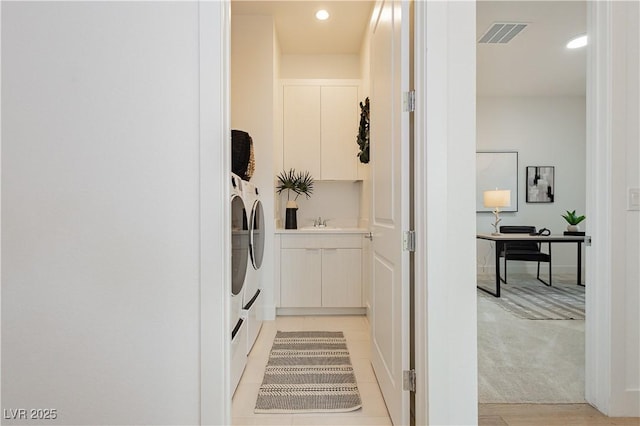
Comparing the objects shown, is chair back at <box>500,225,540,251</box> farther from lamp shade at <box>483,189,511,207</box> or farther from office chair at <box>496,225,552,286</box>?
lamp shade at <box>483,189,511,207</box>

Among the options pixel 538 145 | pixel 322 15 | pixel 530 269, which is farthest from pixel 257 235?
pixel 538 145

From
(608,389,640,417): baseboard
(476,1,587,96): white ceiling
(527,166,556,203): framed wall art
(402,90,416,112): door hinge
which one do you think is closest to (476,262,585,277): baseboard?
(527,166,556,203): framed wall art

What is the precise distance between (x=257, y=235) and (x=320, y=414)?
4.88 ft

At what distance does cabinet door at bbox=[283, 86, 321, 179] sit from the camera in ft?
12.9

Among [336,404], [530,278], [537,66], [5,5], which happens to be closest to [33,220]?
[5,5]

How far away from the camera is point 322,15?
3.33 meters

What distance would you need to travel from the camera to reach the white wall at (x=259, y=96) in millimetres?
3439

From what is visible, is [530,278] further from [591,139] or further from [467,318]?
[467,318]

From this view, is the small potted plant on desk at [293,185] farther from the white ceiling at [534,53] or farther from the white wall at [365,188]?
the white ceiling at [534,53]

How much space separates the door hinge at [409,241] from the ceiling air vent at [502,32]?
2938 mm

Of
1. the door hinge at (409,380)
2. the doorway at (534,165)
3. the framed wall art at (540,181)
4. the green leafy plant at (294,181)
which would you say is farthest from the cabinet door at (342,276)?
the framed wall art at (540,181)

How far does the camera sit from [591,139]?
6.33 feet

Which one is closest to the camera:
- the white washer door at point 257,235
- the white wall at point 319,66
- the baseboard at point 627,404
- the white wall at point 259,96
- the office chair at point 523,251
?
the baseboard at point 627,404

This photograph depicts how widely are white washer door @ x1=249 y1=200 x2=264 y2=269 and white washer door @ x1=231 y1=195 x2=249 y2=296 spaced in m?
0.30
